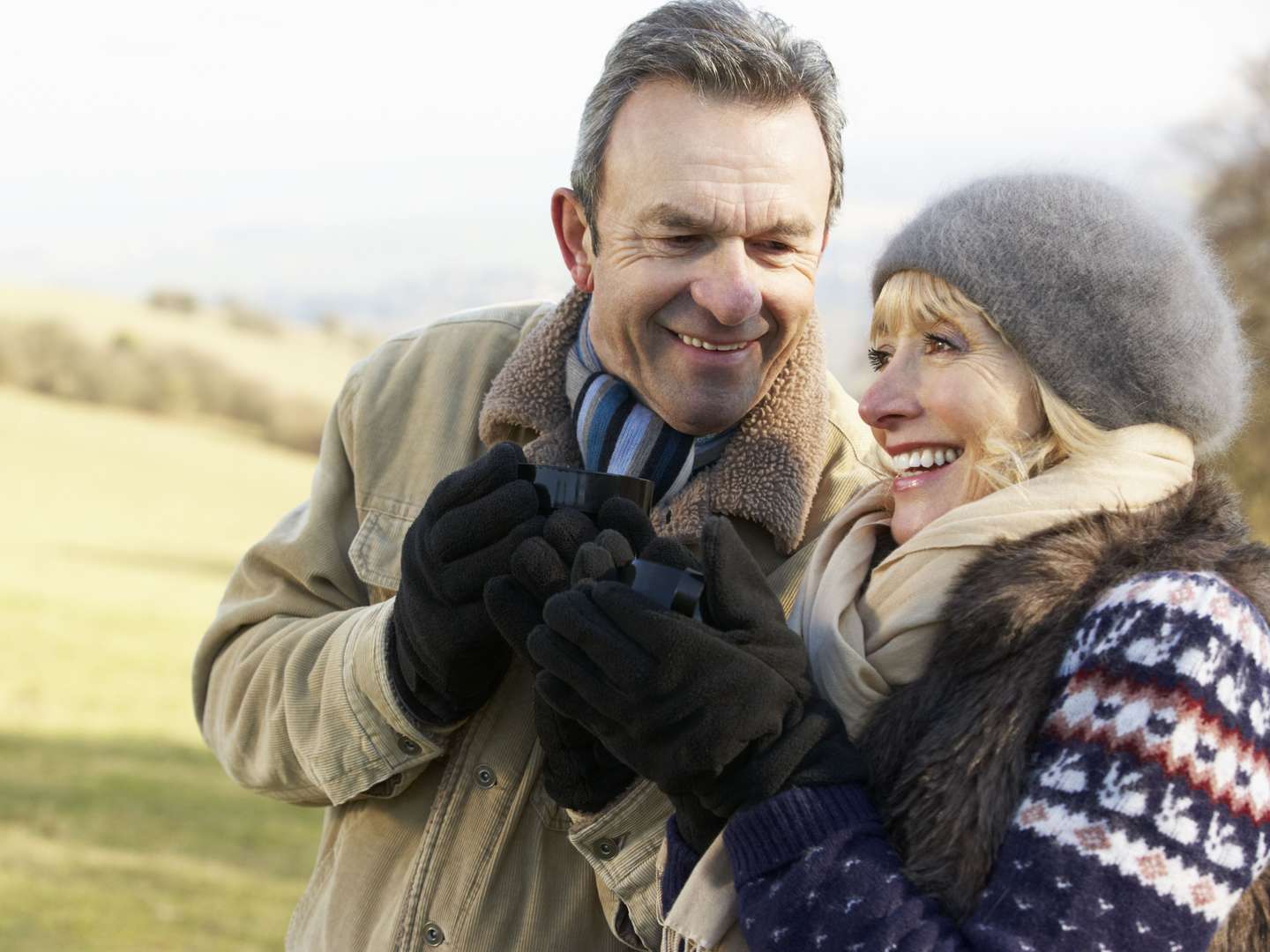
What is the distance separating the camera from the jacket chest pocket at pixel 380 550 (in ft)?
9.24

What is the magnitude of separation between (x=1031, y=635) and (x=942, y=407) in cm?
43

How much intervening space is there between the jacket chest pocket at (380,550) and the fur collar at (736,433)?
270 millimetres

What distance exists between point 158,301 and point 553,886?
43437 millimetres

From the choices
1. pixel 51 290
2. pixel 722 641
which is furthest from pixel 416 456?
pixel 51 290

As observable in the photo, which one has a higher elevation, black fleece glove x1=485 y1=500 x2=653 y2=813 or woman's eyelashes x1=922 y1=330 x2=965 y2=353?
woman's eyelashes x1=922 y1=330 x2=965 y2=353

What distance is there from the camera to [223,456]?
3228cm

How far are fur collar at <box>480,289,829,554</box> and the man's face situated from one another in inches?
2.3

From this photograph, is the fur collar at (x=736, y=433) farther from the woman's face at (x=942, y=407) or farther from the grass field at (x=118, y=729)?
the grass field at (x=118, y=729)

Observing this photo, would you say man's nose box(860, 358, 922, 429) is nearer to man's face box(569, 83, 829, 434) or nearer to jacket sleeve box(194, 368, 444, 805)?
man's face box(569, 83, 829, 434)

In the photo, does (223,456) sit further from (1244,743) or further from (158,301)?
(1244,743)

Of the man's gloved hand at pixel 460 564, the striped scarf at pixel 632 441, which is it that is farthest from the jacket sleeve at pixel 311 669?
the striped scarf at pixel 632 441

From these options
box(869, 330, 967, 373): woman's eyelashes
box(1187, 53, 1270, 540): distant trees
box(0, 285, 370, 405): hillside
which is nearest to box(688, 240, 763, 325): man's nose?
box(869, 330, 967, 373): woman's eyelashes

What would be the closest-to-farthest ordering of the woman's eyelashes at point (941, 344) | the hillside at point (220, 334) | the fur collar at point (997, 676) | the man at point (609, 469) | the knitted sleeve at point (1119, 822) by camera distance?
the knitted sleeve at point (1119, 822) → the fur collar at point (997, 676) → the woman's eyelashes at point (941, 344) → the man at point (609, 469) → the hillside at point (220, 334)

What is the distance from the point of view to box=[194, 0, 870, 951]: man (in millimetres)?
2559
